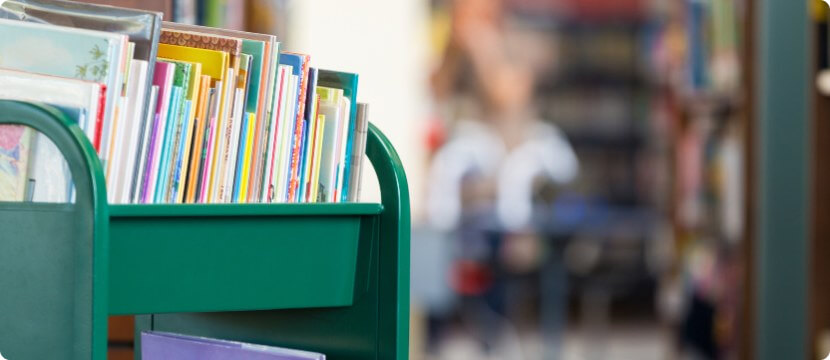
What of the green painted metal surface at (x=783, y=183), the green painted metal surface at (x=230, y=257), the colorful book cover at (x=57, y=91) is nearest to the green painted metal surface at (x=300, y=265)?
the green painted metal surface at (x=230, y=257)

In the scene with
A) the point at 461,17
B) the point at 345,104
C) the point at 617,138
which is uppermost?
the point at 461,17

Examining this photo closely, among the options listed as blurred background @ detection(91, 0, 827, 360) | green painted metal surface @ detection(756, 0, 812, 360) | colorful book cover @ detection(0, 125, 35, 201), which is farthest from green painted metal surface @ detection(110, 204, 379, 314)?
blurred background @ detection(91, 0, 827, 360)

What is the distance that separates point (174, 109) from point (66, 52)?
0.13 metres

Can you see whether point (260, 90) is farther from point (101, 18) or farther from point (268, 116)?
point (101, 18)

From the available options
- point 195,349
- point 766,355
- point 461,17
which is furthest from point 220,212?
point 461,17

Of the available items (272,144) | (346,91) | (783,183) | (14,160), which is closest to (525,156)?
(783,183)

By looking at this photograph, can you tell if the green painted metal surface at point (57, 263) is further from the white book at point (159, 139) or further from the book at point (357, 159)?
the book at point (357, 159)

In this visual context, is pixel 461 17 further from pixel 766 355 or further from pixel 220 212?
pixel 220 212

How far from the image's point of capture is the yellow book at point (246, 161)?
1197 millimetres

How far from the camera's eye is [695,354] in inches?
149

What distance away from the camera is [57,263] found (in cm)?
101

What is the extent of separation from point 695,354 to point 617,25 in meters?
3.14

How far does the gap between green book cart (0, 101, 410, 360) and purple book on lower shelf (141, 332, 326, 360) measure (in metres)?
0.07

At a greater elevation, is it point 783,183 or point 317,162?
point 783,183
